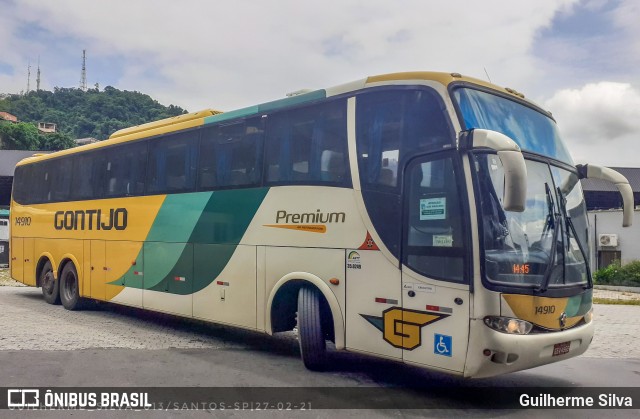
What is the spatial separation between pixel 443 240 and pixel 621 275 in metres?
21.4

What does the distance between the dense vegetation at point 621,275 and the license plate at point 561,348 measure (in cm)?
2011

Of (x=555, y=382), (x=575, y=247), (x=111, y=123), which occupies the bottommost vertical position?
(x=555, y=382)

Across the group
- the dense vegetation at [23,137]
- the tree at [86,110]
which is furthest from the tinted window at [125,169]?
the dense vegetation at [23,137]

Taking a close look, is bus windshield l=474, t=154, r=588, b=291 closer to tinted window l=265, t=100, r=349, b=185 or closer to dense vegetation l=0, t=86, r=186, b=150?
tinted window l=265, t=100, r=349, b=185

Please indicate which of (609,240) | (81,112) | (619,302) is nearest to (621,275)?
(609,240)

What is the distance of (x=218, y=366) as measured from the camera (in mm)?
7707

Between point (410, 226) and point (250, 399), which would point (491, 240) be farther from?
point (250, 399)

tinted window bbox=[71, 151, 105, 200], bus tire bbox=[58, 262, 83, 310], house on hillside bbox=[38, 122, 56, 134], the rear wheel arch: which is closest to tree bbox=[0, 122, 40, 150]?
house on hillside bbox=[38, 122, 56, 134]

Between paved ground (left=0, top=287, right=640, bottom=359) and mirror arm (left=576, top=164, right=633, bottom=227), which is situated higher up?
mirror arm (left=576, top=164, right=633, bottom=227)

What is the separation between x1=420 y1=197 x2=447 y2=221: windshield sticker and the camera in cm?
607

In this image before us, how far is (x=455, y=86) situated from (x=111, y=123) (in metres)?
77.7

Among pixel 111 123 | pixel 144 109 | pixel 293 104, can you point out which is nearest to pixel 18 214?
pixel 293 104

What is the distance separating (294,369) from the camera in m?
7.65

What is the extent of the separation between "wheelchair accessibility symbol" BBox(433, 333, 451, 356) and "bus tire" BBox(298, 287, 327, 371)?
5.80 feet
